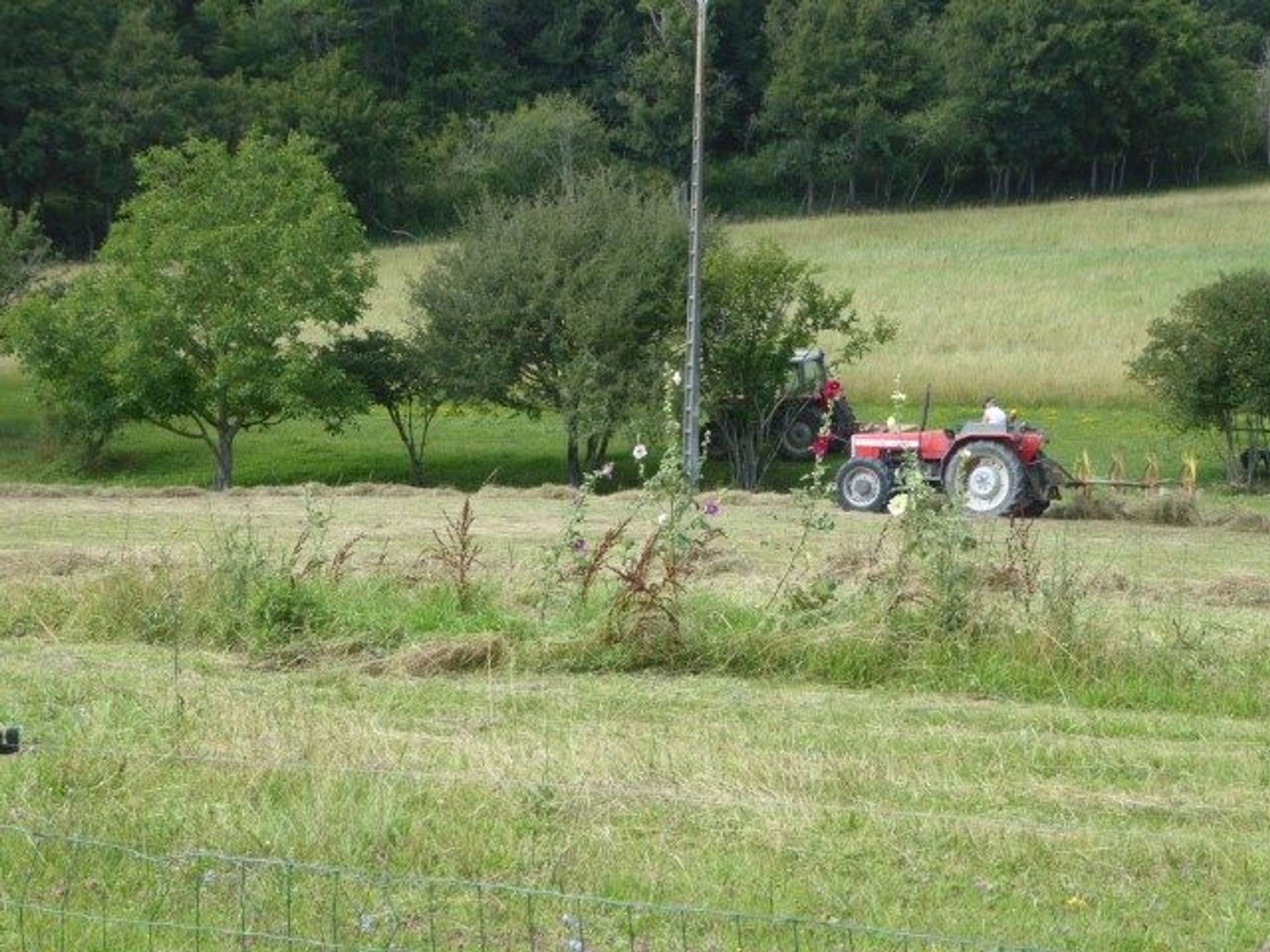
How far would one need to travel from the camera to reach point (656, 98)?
265 feet

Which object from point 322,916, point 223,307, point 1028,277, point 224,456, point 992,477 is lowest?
point 224,456

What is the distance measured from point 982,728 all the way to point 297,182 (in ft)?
98.7

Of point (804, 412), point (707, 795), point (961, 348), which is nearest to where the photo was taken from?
point (707, 795)

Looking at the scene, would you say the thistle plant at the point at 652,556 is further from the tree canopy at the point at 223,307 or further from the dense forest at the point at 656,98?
the dense forest at the point at 656,98

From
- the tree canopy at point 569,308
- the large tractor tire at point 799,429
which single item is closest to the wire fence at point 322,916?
the tree canopy at point 569,308

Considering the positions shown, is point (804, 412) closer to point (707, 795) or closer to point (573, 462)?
point (573, 462)

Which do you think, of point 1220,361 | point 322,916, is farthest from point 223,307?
point 322,916

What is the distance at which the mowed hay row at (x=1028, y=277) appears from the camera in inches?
1638

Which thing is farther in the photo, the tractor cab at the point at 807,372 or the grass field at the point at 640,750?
the tractor cab at the point at 807,372

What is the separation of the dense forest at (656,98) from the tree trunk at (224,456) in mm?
32674

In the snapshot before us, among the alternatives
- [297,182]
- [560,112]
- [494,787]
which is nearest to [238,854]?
[494,787]

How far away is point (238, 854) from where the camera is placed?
694 cm

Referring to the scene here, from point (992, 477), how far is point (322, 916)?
18.3 meters

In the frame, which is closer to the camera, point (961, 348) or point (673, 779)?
point (673, 779)
